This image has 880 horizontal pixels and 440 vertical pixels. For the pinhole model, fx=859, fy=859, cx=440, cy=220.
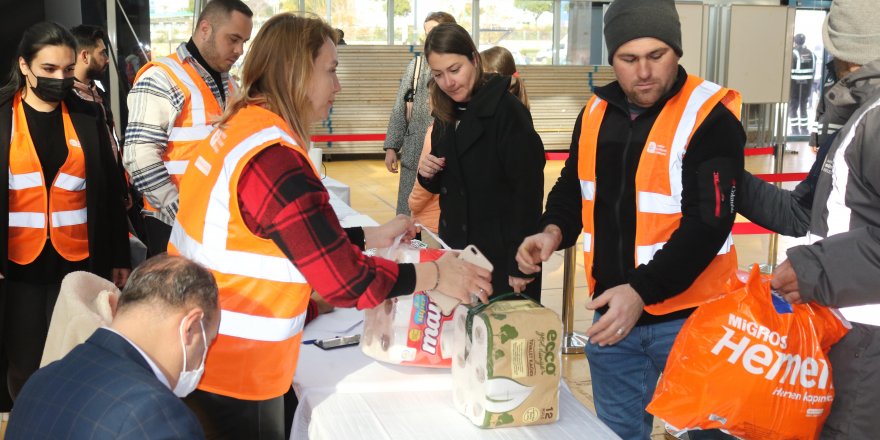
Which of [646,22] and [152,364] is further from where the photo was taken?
[646,22]

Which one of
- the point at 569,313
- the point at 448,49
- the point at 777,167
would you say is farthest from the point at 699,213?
the point at 777,167

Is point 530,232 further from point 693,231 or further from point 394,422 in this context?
point 394,422

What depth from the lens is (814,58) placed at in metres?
19.1

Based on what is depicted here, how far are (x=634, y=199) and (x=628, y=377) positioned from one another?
528 mm

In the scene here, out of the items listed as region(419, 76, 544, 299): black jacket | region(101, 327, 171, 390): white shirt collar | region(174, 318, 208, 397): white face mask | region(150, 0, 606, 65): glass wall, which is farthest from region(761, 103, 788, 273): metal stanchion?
region(150, 0, 606, 65): glass wall

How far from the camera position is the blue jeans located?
7.94 feet

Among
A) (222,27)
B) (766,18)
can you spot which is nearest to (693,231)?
(222,27)

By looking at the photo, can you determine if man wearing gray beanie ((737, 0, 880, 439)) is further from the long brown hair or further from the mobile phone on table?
the long brown hair

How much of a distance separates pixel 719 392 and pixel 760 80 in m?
8.82

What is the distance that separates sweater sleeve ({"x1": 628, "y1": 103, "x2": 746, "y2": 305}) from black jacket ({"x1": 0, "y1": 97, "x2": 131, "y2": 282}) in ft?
8.49

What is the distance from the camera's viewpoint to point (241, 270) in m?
2.01

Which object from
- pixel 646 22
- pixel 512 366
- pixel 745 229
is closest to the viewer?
pixel 512 366

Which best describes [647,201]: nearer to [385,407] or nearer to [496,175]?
[385,407]

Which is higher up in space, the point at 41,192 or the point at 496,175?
the point at 496,175
